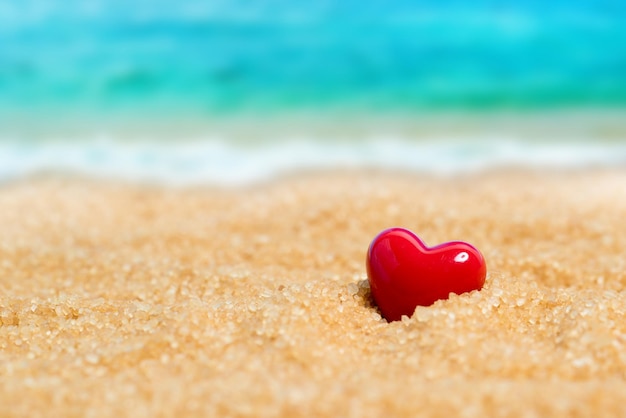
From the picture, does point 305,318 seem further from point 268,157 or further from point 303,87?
point 303,87

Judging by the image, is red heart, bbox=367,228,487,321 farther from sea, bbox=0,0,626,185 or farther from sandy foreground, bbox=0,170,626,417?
sea, bbox=0,0,626,185

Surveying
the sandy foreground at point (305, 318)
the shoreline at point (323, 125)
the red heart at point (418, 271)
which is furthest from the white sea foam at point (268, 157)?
the red heart at point (418, 271)

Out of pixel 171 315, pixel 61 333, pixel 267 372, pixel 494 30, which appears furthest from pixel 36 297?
pixel 494 30

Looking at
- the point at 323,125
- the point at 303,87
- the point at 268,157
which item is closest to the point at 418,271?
the point at 268,157

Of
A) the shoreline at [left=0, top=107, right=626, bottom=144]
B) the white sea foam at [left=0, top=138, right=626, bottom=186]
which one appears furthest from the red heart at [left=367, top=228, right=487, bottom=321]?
the shoreline at [left=0, top=107, right=626, bottom=144]

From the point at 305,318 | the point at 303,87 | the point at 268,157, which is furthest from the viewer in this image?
the point at 303,87
